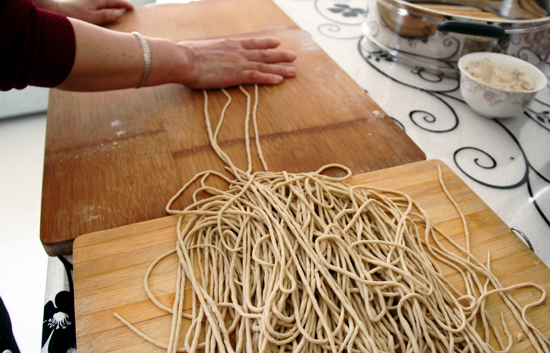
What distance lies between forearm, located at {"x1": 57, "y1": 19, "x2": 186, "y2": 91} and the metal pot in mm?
630

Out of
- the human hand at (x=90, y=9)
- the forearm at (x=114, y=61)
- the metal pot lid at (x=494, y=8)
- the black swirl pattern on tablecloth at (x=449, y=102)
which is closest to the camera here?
the forearm at (x=114, y=61)

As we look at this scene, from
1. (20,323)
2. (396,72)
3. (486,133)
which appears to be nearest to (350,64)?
(396,72)

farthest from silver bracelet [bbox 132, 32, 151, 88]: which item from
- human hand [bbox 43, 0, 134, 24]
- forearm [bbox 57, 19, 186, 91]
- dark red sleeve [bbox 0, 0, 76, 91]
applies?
human hand [bbox 43, 0, 134, 24]

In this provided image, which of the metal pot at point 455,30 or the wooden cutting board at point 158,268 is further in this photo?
the metal pot at point 455,30

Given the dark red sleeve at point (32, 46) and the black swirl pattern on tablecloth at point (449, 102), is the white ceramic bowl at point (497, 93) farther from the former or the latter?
the dark red sleeve at point (32, 46)

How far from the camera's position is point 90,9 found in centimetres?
117

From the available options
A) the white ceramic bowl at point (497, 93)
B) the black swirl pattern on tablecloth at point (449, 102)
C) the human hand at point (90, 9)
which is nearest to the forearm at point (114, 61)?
the human hand at point (90, 9)

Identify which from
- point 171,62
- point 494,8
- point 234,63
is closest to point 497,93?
point 494,8

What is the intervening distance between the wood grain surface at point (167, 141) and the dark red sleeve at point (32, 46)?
0.48 ft

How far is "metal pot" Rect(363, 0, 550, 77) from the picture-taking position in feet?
3.08

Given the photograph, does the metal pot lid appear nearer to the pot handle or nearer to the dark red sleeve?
the pot handle

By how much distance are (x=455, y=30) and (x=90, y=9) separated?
108cm

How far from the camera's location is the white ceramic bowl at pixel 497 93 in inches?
34.9

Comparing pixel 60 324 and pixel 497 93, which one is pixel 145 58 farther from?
pixel 497 93
